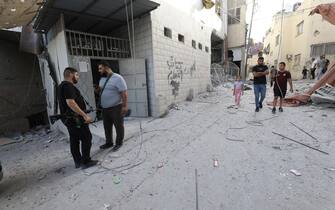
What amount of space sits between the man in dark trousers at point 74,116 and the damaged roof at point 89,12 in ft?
8.54

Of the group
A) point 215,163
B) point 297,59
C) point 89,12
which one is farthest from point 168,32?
point 297,59

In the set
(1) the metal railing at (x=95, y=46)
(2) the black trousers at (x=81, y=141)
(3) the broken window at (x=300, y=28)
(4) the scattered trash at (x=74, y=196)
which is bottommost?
(4) the scattered trash at (x=74, y=196)

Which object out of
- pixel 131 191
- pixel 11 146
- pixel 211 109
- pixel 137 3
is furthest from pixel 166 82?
pixel 11 146

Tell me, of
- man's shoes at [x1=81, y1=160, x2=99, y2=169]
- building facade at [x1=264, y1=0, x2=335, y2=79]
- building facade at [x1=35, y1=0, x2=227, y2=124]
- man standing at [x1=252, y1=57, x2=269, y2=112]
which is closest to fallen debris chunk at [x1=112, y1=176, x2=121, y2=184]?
man's shoes at [x1=81, y1=160, x2=99, y2=169]

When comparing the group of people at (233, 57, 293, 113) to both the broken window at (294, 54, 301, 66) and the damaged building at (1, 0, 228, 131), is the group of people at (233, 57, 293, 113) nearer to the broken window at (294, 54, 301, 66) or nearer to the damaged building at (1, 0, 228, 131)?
the damaged building at (1, 0, 228, 131)

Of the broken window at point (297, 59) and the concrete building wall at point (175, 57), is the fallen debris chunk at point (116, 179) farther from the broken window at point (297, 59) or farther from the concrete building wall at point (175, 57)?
the broken window at point (297, 59)

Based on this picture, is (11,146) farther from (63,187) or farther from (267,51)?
(267,51)

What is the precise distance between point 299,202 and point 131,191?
1961mm

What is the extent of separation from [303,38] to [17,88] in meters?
21.4

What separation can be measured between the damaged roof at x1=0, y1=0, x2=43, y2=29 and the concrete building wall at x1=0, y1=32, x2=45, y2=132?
129cm

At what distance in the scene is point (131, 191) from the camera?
2.53 m

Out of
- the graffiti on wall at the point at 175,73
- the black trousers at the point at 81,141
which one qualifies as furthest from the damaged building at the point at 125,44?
the black trousers at the point at 81,141

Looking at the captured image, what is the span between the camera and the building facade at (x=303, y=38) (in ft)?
49.3

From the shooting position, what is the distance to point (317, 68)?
12.1m
